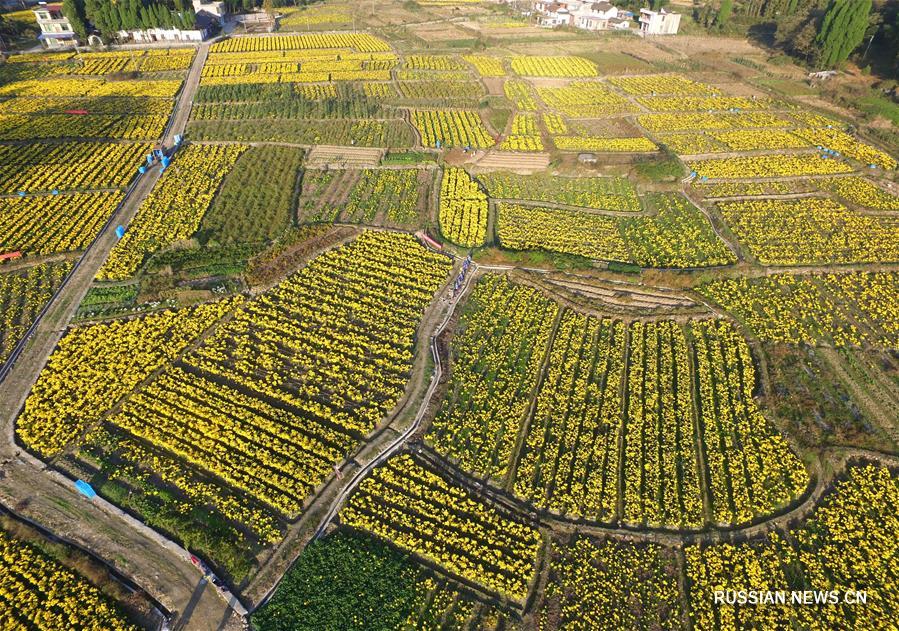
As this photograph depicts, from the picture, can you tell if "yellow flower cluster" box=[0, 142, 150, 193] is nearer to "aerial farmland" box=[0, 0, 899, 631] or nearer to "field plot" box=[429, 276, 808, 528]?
"aerial farmland" box=[0, 0, 899, 631]

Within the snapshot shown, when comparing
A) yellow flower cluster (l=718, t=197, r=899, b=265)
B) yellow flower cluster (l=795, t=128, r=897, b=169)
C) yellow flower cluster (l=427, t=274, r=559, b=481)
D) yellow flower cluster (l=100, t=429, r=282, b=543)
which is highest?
→ yellow flower cluster (l=795, t=128, r=897, b=169)

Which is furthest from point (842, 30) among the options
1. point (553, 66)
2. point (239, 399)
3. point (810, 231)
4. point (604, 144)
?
point (239, 399)

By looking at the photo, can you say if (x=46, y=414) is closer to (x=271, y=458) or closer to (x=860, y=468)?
(x=271, y=458)

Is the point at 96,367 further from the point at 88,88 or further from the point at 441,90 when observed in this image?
the point at 441,90

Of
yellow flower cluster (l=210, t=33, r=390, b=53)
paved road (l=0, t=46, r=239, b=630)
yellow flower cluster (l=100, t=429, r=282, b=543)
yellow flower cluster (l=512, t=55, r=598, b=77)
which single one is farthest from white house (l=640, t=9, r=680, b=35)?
Result: paved road (l=0, t=46, r=239, b=630)

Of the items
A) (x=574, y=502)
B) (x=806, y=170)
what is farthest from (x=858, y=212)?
(x=574, y=502)

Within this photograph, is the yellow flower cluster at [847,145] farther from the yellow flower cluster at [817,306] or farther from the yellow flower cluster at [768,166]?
the yellow flower cluster at [817,306]
